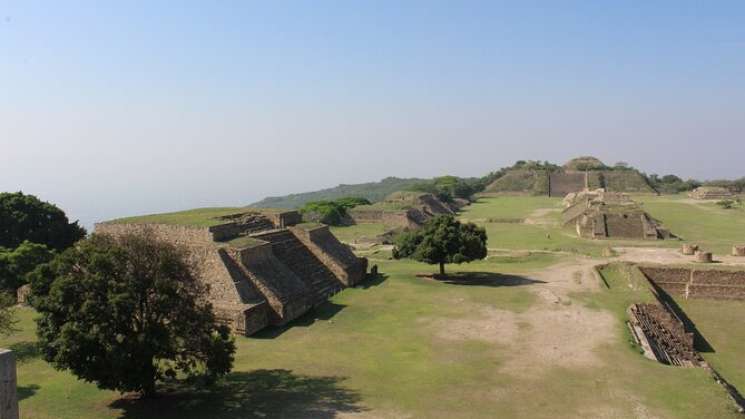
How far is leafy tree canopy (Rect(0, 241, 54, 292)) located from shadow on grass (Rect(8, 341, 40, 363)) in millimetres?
7340

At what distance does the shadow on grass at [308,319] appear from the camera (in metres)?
18.8

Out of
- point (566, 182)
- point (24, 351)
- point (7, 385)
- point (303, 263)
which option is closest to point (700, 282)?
point (303, 263)

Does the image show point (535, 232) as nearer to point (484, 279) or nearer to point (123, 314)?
point (484, 279)

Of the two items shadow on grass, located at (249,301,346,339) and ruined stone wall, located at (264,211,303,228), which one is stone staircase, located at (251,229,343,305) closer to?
shadow on grass, located at (249,301,346,339)

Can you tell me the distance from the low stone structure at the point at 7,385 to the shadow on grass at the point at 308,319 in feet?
32.8

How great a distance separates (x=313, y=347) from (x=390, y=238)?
104ft

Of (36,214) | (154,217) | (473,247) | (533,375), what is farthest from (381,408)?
(36,214)

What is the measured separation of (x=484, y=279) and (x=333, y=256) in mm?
8171

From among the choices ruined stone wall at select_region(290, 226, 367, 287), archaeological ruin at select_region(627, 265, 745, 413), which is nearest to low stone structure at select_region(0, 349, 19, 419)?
archaeological ruin at select_region(627, 265, 745, 413)

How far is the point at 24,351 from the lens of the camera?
17.2 m

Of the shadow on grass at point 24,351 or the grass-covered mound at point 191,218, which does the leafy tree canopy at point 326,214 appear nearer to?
the grass-covered mound at point 191,218

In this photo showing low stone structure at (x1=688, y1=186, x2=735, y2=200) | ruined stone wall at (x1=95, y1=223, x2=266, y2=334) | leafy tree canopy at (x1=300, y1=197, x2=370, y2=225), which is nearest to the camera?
ruined stone wall at (x1=95, y1=223, x2=266, y2=334)

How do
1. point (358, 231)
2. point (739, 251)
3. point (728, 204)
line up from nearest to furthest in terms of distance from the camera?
point (739, 251), point (358, 231), point (728, 204)

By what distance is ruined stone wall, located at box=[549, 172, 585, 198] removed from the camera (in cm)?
9856
